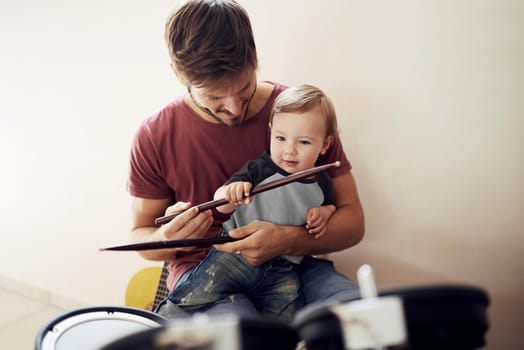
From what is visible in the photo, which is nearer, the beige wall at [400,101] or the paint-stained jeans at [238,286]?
the paint-stained jeans at [238,286]

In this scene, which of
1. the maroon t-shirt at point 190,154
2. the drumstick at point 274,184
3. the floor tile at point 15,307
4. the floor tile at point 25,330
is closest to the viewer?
the drumstick at point 274,184

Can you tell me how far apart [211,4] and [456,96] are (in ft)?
1.94

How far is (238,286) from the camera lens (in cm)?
111

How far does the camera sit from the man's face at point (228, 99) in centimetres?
106

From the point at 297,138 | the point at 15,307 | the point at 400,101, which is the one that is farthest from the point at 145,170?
the point at 15,307

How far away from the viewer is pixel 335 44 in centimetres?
129

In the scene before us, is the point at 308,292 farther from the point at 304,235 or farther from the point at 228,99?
the point at 228,99

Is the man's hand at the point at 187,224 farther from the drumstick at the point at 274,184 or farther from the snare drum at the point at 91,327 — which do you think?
the snare drum at the point at 91,327

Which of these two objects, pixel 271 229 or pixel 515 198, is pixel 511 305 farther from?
pixel 271 229

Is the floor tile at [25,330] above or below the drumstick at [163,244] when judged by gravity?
below

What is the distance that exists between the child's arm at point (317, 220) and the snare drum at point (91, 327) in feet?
1.18

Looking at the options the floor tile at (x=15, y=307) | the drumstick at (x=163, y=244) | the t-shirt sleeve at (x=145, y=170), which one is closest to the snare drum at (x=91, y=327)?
the drumstick at (x=163, y=244)

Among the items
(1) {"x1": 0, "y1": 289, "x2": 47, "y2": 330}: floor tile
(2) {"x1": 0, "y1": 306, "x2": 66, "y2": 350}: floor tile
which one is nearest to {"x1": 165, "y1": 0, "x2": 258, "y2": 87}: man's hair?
(2) {"x1": 0, "y1": 306, "x2": 66, "y2": 350}: floor tile

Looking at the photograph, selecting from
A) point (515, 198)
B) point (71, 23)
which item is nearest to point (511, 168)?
point (515, 198)
